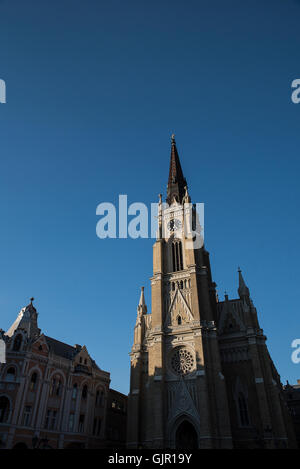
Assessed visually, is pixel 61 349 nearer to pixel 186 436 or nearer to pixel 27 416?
pixel 27 416

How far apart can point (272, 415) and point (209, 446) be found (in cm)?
770

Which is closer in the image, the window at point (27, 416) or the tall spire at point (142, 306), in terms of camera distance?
the window at point (27, 416)

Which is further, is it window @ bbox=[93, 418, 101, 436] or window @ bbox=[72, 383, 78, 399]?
window @ bbox=[93, 418, 101, 436]

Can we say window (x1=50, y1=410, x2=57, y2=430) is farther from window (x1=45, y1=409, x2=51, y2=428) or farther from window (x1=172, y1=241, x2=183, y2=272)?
window (x1=172, y1=241, x2=183, y2=272)

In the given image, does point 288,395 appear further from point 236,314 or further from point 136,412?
point 136,412

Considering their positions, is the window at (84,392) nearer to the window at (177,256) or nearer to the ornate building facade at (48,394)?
the ornate building facade at (48,394)

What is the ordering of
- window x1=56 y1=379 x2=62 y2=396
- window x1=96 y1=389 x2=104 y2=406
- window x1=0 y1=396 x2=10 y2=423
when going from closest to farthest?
1. window x1=0 y1=396 x2=10 y2=423
2. window x1=56 y1=379 x2=62 y2=396
3. window x1=96 y1=389 x2=104 y2=406

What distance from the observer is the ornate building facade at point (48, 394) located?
32094mm

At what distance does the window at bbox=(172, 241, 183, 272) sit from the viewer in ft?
156

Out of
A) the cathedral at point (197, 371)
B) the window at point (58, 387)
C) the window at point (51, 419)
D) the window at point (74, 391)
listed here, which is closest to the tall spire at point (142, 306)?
the cathedral at point (197, 371)

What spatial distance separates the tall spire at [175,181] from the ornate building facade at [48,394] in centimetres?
2891

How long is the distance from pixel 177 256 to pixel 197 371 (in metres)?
16.6
